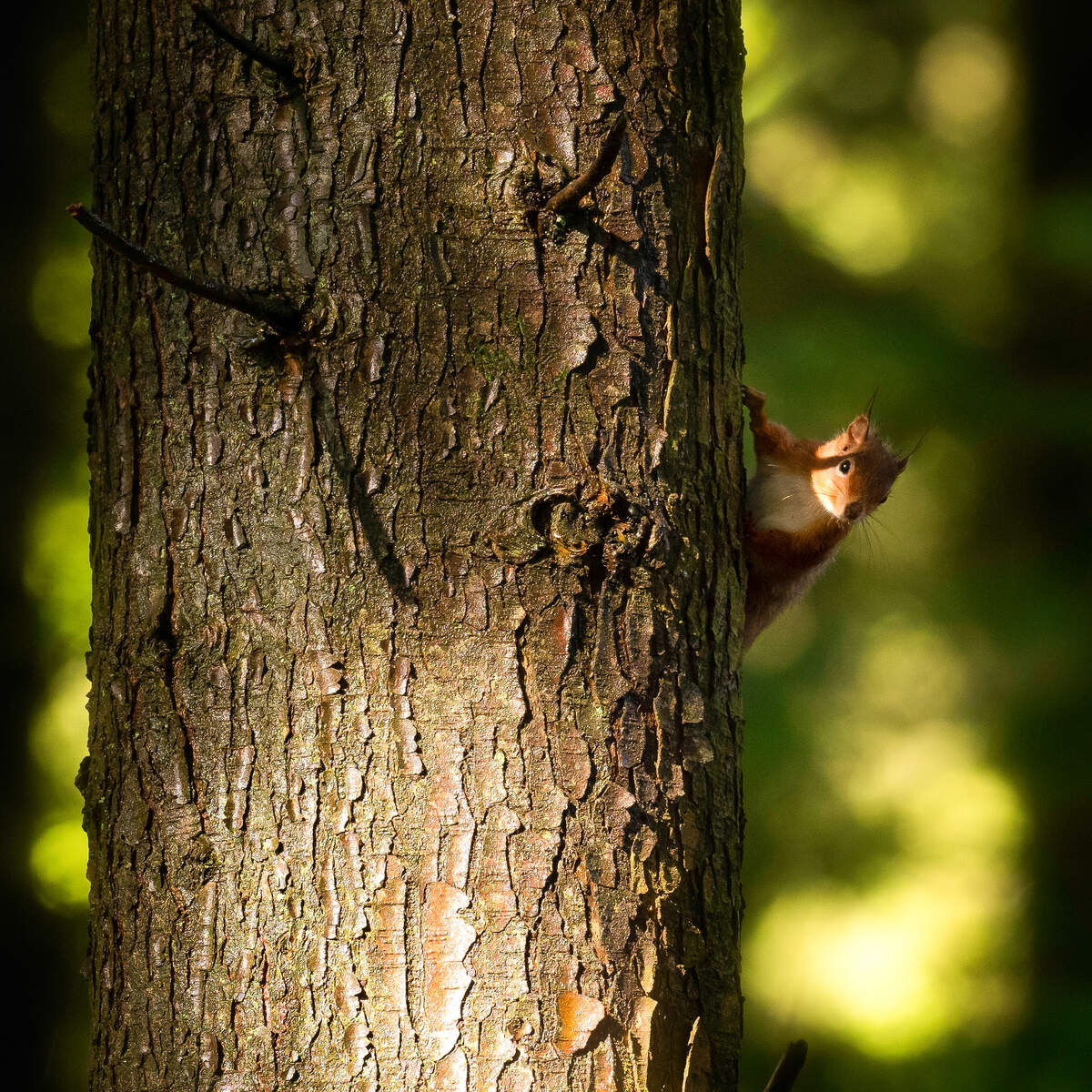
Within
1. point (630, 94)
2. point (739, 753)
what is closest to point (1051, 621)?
point (739, 753)

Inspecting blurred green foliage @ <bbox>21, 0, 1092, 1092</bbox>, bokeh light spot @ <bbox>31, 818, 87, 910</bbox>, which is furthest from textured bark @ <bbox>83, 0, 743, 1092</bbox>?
blurred green foliage @ <bbox>21, 0, 1092, 1092</bbox>

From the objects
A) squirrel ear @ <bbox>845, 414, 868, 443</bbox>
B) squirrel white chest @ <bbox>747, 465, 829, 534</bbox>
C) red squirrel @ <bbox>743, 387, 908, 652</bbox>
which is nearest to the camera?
red squirrel @ <bbox>743, 387, 908, 652</bbox>

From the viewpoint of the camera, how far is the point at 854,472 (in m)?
2.57

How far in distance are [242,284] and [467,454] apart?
367 mm

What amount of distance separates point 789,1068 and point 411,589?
804 millimetres

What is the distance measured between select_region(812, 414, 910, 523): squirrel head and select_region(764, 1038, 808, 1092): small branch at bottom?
1.50 meters

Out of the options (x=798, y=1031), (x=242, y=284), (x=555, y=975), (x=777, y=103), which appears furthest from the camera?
(x=777, y=103)

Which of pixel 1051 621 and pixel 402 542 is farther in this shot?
pixel 1051 621

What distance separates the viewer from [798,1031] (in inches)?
179

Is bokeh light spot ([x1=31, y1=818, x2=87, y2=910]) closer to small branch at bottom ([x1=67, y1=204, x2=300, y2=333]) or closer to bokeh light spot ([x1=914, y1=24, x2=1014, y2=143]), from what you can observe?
small branch at bottom ([x1=67, y1=204, x2=300, y2=333])

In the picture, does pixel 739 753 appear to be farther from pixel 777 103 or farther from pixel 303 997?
pixel 777 103

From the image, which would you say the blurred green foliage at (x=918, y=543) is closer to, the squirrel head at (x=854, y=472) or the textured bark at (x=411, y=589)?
the squirrel head at (x=854, y=472)

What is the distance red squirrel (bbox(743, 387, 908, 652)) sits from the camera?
2.36 meters

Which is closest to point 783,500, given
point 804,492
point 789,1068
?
point 804,492
